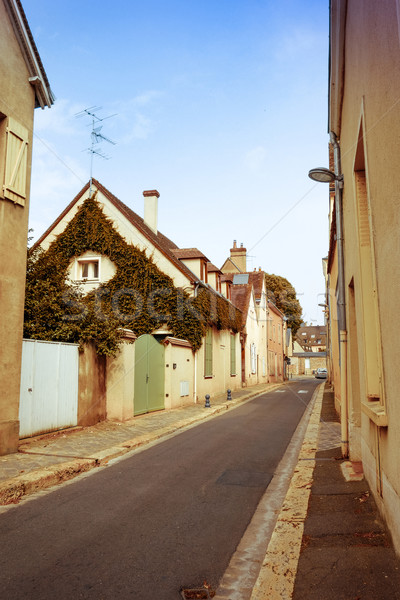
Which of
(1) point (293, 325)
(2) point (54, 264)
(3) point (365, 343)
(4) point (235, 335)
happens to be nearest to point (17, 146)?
(2) point (54, 264)

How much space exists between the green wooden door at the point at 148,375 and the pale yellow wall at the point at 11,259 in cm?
558

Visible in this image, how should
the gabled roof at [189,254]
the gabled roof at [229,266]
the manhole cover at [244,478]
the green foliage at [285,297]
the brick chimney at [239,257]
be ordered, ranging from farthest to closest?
the green foliage at [285,297]
the brick chimney at [239,257]
the gabled roof at [229,266]
the gabled roof at [189,254]
the manhole cover at [244,478]

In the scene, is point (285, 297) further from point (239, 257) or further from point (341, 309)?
point (341, 309)

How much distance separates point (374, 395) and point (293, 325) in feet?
156

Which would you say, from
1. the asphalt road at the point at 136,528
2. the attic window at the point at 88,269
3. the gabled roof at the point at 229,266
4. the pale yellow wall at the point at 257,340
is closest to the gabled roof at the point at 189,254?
the attic window at the point at 88,269

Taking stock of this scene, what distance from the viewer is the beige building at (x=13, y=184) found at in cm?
796

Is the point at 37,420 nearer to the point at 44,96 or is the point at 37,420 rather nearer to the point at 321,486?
the point at 321,486

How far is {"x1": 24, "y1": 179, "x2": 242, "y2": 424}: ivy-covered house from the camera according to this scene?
41.0 feet

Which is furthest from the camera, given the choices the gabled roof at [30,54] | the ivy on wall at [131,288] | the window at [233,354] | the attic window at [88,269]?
the window at [233,354]

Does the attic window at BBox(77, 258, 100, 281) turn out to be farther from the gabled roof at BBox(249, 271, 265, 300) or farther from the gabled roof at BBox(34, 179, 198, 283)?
the gabled roof at BBox(249, 271, 265, 300)

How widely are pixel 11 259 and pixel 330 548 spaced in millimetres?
6962

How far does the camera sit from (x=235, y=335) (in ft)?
89.7

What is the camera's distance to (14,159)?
8430mm

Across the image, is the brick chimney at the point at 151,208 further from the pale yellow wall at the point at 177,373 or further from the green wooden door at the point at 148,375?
the green wooden door at the point at 148,375
